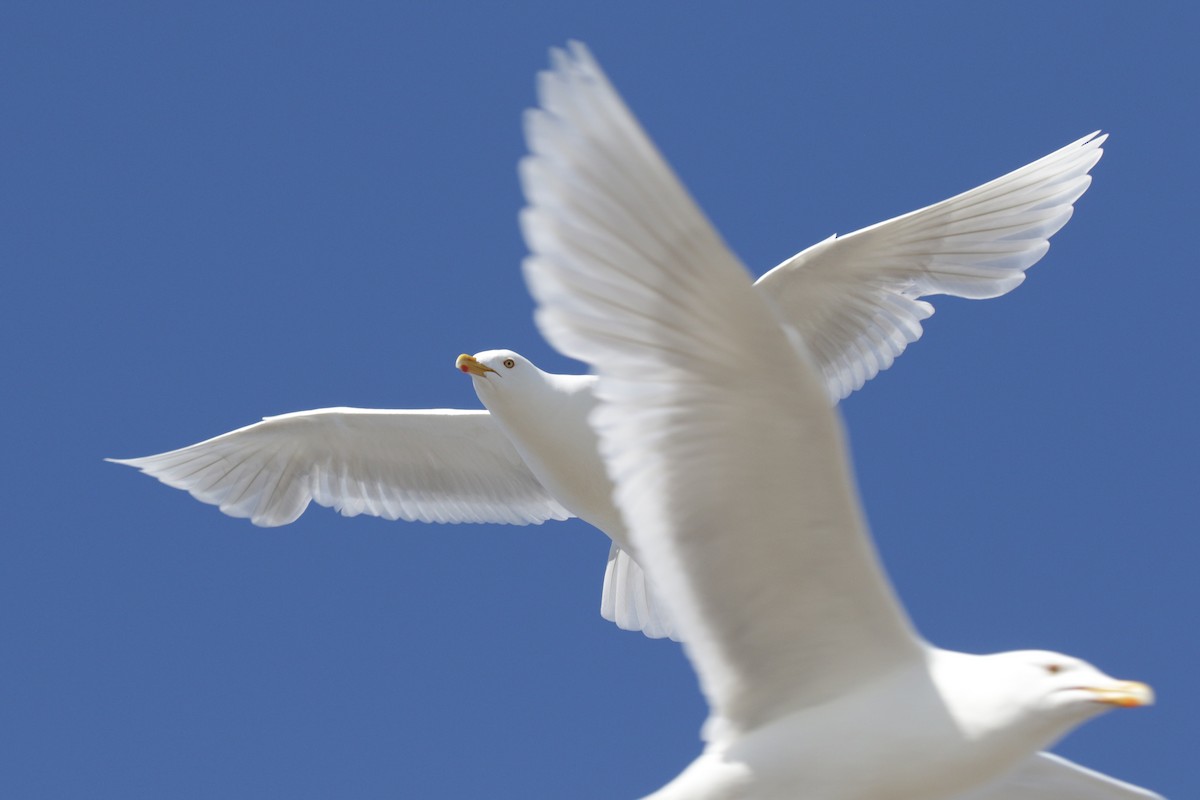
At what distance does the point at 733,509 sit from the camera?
18.2 feet

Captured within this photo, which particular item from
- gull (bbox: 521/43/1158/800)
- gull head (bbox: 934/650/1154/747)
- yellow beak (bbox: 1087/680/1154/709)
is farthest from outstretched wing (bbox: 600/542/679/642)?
yellow beak (bbox: 1087/680/1154/709)

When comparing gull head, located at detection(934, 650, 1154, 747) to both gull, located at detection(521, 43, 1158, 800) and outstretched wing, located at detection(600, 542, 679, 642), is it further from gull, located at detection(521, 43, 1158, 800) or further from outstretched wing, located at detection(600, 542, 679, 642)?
outstretched wing, located at detection(600, 542, 679, 642)

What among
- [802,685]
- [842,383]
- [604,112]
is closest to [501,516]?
[842,383]

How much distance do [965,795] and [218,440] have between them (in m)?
7.04

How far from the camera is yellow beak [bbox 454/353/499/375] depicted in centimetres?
1024

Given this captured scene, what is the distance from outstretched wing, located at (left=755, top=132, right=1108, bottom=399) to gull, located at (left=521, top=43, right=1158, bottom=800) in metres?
4.70

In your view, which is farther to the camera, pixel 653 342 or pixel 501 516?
pixel 501 516

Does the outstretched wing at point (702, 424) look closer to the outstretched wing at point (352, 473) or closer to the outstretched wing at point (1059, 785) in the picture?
the outstretched wing at point (1059, 785)

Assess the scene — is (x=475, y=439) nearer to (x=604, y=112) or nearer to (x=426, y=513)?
(x=426, y=513)

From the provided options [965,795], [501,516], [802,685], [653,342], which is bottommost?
[965,795]

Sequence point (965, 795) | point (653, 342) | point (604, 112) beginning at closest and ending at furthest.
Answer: point (604, 112), point (653, 342), point (965, 795)

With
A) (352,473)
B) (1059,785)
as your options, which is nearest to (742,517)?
(1059,785)

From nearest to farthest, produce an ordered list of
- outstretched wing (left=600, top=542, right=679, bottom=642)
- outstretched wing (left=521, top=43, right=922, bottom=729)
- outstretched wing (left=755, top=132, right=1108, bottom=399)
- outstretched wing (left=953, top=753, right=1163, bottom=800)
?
outstretched wing (left=521, top=43, right=922, bottom=729)
outstretched wing (left=953, top=753, right=1163, bottom=800)
outstretched wing (left=755, top=132, right=1108, bottom=399)
outstretched wing (left=600, top=542, right=679, bottom=642)

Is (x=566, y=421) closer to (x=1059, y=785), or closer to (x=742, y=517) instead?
(x=1059, y=785)
